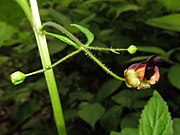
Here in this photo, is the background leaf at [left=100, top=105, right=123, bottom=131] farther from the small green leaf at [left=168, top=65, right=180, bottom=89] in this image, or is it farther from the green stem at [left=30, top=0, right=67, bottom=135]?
the green stem at [left=30, top=0, right=67, bottom=135]

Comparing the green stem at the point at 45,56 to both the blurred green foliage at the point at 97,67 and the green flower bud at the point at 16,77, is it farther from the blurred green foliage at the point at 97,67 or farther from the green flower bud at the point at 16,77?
the blurred green foliage at the point at 97,67

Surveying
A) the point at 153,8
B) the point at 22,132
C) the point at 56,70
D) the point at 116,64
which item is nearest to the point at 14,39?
the point at 56,70

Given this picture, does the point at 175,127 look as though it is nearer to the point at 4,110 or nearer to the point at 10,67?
the point at 10,67

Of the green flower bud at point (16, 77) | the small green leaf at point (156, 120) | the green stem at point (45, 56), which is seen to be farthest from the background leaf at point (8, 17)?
the small green leaf at point (156, 120)

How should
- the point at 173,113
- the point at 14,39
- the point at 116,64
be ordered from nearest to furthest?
the point at 173,113 < the point at 116,64 < the point at 14,39

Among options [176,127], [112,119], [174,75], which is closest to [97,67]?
[112,119]

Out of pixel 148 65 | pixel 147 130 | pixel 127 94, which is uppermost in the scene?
pixel 148 65

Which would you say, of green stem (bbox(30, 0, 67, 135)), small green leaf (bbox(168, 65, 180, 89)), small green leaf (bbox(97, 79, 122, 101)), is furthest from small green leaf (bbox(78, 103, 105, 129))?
green stem (bbox(30, 0, 67, 135))
